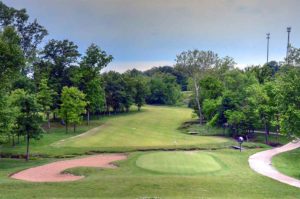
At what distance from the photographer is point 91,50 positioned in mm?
66625

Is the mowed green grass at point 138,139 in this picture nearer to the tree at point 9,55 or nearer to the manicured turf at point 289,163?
the manicured turf at point 289,163

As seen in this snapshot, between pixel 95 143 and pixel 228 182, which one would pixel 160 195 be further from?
pixel 95 143

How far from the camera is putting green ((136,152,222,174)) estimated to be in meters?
27.0

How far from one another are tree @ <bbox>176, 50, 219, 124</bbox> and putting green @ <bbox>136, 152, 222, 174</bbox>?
125 ft

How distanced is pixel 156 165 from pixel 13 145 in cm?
2400

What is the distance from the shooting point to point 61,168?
30.1 m

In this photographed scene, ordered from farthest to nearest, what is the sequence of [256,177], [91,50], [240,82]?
[91,50] → [240,82] → [256,177]

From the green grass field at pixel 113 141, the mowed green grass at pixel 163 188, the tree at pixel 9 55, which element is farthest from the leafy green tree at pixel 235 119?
the tree at pixel 9 55

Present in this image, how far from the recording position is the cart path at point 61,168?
2636cm

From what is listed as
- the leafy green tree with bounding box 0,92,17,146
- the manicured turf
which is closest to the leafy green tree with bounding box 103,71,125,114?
the leafy green tree with bounding box 0,92,17,146

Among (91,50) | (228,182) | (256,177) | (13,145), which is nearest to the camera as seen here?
(228,182)

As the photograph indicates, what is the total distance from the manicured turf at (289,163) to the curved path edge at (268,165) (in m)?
0.66

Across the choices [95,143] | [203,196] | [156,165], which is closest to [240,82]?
[95,143]

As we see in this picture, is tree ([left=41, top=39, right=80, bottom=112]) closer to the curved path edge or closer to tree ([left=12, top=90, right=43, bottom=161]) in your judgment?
tree ([left=12, top=90, right=43, bottom=161])
